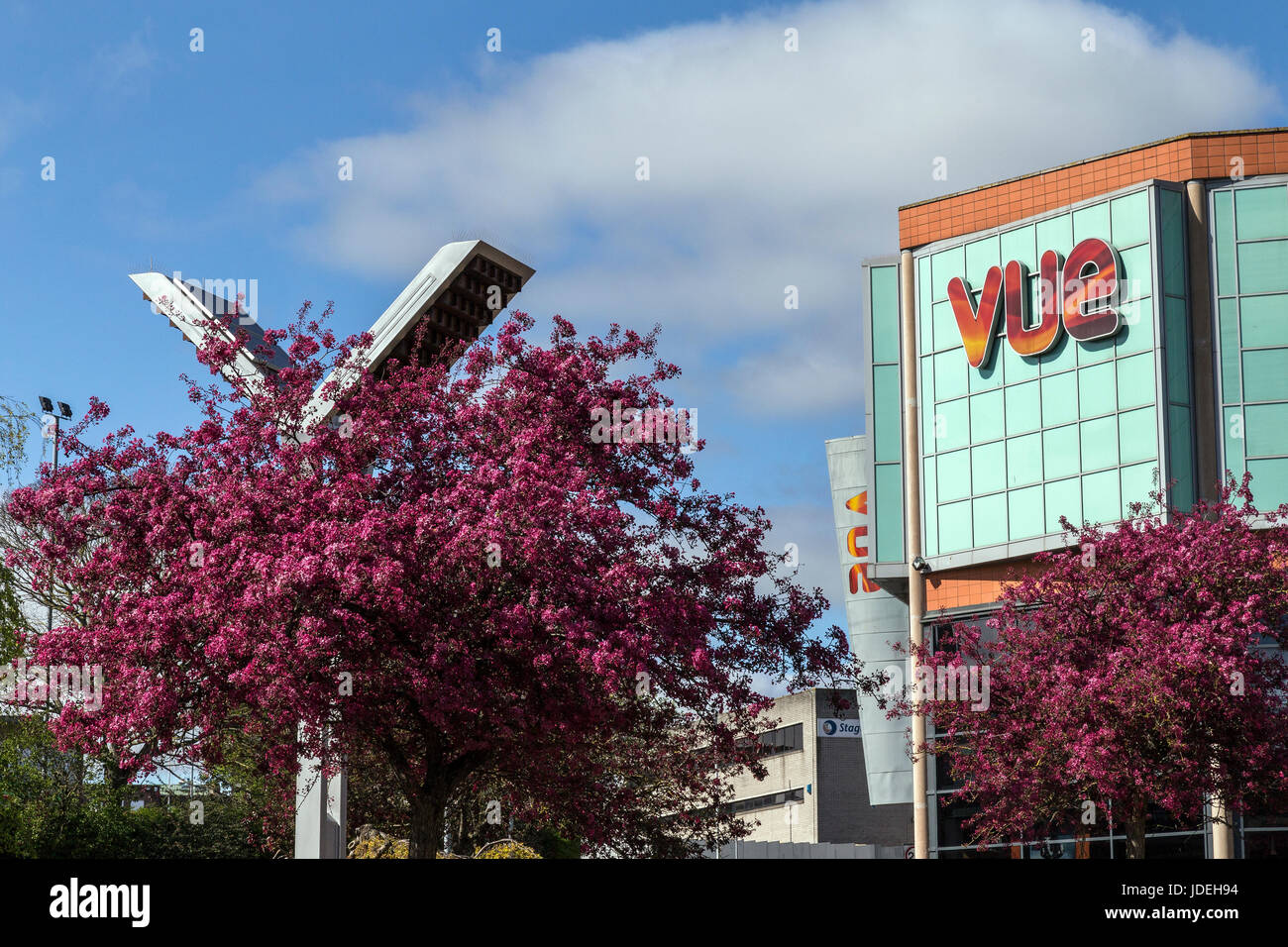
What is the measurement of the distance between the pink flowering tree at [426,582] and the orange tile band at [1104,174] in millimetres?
19507

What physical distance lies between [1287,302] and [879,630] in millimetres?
16012

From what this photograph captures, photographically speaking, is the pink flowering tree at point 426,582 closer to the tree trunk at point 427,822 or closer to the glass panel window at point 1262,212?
the tree trunk at point 427,822

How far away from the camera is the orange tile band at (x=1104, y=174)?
3253cm

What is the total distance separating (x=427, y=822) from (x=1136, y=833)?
11.1 metres

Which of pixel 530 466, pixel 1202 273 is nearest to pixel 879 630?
pixel 1202 273

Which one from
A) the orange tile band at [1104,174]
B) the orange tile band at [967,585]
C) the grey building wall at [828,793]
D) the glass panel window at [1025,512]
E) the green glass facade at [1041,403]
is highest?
the orange tile band at [1104,174]

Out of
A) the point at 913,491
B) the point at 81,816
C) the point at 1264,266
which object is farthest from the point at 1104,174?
the point at 81,816

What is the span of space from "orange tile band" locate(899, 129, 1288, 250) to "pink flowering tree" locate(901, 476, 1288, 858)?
1232cm

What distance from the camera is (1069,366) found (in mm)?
32875

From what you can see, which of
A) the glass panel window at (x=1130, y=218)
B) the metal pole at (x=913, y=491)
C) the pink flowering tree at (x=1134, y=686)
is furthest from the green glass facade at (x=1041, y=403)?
the pink flowering tree at (x=1134, y=686)

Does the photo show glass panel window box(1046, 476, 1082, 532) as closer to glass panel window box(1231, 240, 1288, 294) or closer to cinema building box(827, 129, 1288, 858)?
cinema building box(827, 129, 1288, 858)

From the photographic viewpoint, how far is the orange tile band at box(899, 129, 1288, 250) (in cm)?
3253

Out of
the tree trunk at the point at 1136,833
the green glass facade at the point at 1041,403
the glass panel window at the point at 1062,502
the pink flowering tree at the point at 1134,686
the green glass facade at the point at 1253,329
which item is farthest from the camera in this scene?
the glass panel window at the point at 1062,502
